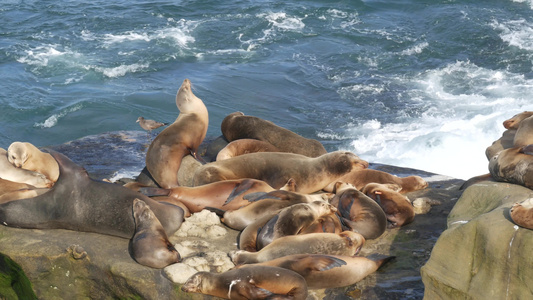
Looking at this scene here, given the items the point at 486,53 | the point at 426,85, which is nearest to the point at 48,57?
the point at 426,85

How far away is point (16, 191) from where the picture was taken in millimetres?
6605

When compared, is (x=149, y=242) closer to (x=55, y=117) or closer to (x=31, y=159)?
(x=31, y=159)

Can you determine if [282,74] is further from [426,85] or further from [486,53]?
[486,53]

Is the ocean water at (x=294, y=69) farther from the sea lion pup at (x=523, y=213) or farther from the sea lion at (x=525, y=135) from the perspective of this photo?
the sea lion pup at (x=523, y=213)

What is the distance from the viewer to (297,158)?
7617mm

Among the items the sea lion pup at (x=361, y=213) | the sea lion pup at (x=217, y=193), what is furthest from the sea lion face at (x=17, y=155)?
the sea lion pup at (x=361, y=213)

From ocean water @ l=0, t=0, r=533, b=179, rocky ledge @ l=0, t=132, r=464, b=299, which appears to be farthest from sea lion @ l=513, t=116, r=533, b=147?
ocean water @ l=0, t=0, r=533, b=179

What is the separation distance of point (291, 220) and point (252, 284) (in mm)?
1076

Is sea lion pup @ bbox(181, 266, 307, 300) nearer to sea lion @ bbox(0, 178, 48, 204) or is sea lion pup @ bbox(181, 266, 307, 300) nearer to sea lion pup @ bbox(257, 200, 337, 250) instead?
sea lion pup @ bbox(257, 200, 337, 250)

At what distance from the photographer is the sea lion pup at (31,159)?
7160 millimetres

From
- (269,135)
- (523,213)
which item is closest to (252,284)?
(523,213)

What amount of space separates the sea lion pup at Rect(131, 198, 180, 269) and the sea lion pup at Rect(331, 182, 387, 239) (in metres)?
1.78

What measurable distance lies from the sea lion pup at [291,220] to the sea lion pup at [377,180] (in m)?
1.62

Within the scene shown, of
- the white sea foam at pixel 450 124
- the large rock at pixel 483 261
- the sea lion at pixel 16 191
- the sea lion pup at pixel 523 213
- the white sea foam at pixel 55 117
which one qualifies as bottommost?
the white sea foam at pixel 55 117
